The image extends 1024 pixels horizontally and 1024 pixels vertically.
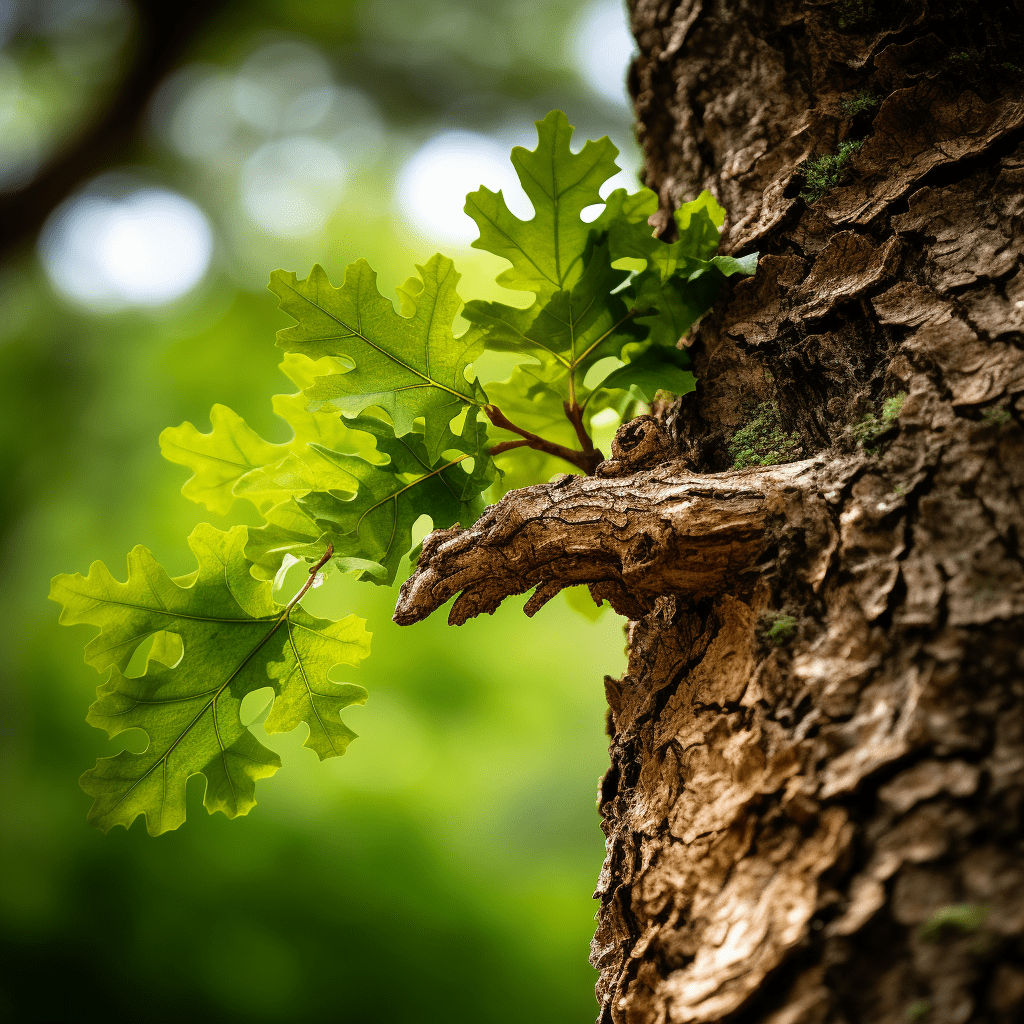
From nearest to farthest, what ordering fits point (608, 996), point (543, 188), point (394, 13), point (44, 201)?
1. point (608, 996)
2. point (543, 188)
3. point (44, 201)
4. point (394, 13)

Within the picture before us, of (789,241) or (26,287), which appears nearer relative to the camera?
(789,241)

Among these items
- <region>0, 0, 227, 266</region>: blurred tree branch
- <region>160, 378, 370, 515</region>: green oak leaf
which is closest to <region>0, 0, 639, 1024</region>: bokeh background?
<region>0, 0, 227, 266</region>: blurred tree branch

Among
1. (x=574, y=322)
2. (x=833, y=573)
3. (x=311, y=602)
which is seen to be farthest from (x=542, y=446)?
(x=311, y=602)

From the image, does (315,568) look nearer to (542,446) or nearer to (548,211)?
(542,446)

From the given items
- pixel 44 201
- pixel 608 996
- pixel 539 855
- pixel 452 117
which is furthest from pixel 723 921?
pixel 452 117

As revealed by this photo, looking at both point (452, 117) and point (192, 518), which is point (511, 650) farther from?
point (452, 117)

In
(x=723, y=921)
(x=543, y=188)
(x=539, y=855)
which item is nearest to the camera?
(x=723, y=921)

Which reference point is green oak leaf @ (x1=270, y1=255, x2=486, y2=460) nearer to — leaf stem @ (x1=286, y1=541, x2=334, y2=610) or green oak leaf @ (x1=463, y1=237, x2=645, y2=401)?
green oak leaf @ (x1=463, y1=237, x2=645, y2=401)
